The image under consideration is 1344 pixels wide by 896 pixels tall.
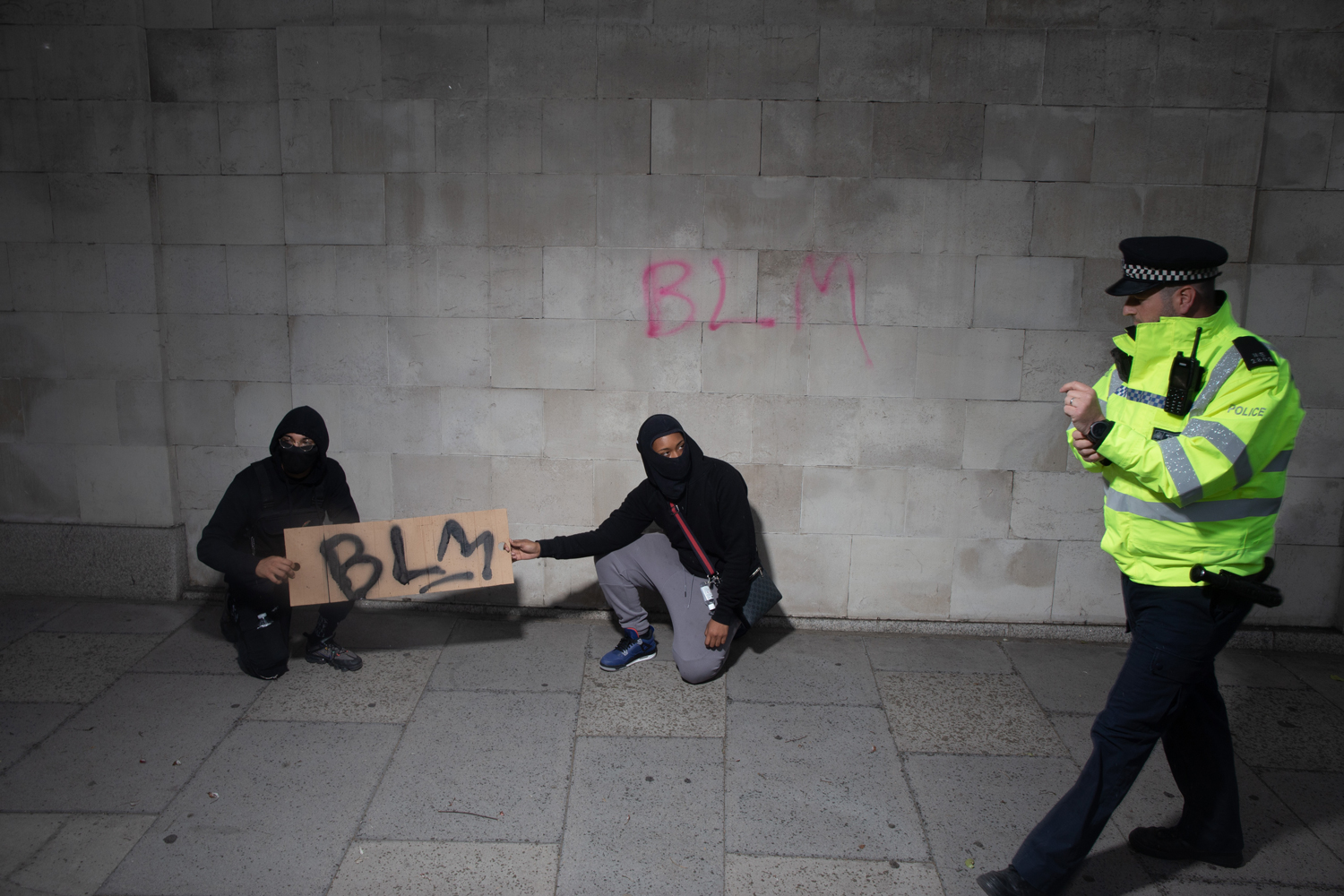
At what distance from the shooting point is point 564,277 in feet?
16.1

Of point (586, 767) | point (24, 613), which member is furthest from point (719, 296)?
point (24, 613)

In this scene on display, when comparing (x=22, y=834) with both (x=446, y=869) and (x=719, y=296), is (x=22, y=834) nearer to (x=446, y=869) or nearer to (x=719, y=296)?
(x=446, y=869)

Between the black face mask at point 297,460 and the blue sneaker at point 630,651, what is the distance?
1856mm

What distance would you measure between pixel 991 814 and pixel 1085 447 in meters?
1.57

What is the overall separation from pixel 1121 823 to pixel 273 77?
5794 mm

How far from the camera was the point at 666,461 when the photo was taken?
4230mm

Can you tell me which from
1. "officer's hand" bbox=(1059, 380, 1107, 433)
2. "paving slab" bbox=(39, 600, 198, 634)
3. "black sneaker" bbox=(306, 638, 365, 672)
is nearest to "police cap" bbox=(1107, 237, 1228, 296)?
"officer's hand" bbox=(1059, 380, 1107, 433)

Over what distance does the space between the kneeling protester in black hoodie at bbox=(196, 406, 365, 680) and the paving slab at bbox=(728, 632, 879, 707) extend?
2113 millimetres

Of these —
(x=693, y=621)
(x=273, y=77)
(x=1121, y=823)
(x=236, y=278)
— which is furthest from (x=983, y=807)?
(x=273, y=77)

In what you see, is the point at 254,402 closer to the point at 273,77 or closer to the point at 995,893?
the point at 273,77

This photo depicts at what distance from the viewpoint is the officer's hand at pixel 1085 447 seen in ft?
8.96

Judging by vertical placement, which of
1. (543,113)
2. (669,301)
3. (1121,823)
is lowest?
(1121,823)

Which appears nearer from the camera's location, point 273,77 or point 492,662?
point 492,662

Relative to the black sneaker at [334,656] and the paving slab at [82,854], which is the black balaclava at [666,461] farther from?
the paving slab at [82,854]
